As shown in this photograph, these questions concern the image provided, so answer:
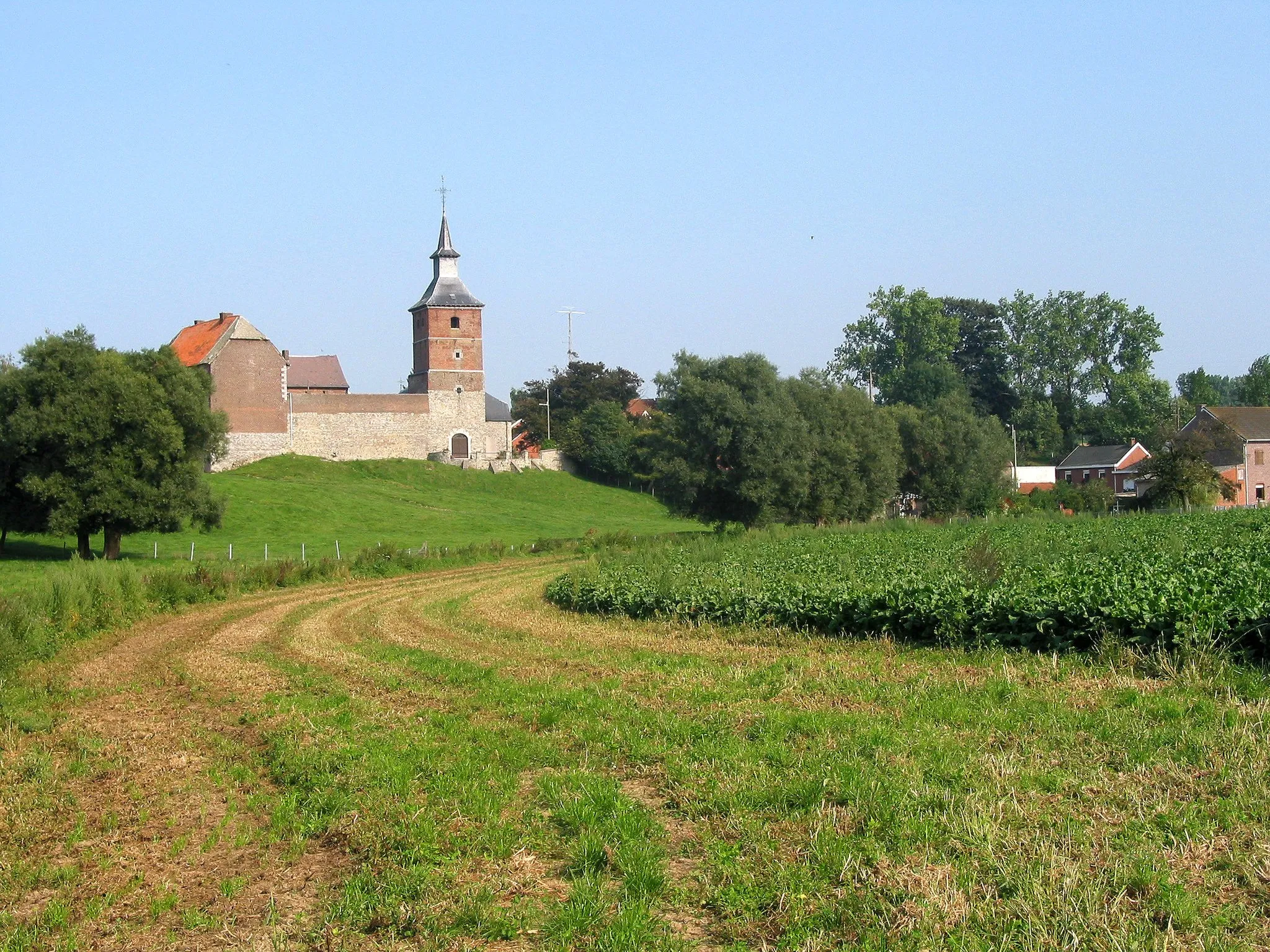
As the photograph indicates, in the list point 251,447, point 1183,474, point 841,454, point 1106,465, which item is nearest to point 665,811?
point 841,454

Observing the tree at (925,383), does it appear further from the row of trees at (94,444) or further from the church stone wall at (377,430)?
the row of trees at (94,444)

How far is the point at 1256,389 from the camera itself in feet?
379

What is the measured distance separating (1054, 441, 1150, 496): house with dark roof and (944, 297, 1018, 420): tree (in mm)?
16365

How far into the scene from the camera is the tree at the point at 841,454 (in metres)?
55.4

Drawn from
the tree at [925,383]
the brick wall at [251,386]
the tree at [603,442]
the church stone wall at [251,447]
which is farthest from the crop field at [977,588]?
the tree at [925,383]

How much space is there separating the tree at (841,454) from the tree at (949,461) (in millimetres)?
7371

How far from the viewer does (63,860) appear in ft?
25.8

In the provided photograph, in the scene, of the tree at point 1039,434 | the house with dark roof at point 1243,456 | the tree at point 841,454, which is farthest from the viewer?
the tree at point 1039,434

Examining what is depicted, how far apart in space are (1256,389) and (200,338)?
10000 cm

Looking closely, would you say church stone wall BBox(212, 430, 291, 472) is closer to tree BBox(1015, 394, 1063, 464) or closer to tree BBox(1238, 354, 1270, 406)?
tree BBox(1015, 394, 1063, 464)

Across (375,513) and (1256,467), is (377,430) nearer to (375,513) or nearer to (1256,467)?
(375,513)

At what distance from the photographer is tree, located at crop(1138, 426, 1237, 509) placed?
207 feet

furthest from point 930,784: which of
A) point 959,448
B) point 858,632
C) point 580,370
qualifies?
point 580,370

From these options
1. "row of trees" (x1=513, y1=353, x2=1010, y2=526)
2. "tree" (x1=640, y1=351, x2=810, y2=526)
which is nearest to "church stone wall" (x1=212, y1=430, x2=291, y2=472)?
"row of trees" (x1=513, y1=353, x2=1010, y2=526)
